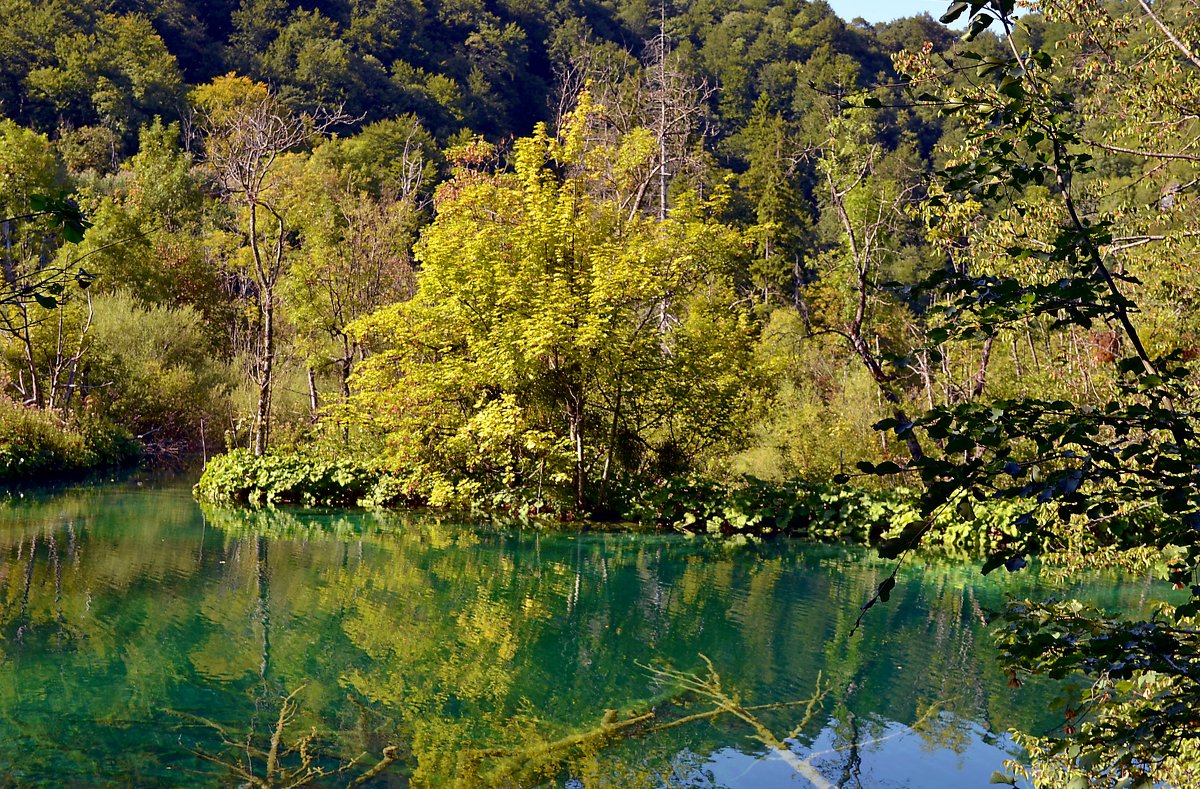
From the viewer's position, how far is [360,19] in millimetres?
54094

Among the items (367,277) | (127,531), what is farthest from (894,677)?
(367,277)

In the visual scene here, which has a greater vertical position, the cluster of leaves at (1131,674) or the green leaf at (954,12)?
the green leaf at (954,12)

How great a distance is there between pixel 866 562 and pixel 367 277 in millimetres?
11798

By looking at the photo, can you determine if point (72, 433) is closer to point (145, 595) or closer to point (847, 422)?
point (145, 595)

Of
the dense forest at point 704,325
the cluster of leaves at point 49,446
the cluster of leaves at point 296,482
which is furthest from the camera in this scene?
the cluster of leaves at point 49,446

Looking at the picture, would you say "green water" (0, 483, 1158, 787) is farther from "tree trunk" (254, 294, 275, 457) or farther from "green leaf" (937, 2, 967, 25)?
"green leaf" (937, 2, 967, 25)

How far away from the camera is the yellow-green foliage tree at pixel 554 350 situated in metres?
14.2

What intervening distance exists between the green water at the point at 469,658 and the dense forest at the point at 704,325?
4.79 ft

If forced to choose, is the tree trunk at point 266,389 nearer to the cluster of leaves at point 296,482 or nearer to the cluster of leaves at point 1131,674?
the cluster of leaves at point 296,482

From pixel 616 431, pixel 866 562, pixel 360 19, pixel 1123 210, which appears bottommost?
pixel 866 562

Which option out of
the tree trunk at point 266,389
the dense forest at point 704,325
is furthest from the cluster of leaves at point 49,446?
the tree trunk at point 266,389

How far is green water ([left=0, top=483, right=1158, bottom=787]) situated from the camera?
5750 mm

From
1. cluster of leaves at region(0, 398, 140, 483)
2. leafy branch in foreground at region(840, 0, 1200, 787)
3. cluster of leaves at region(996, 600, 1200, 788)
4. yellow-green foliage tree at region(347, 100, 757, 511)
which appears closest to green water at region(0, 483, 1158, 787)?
yellow-green foliage tree at region(347, 100, 757, 511)

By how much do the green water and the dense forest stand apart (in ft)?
4.79
